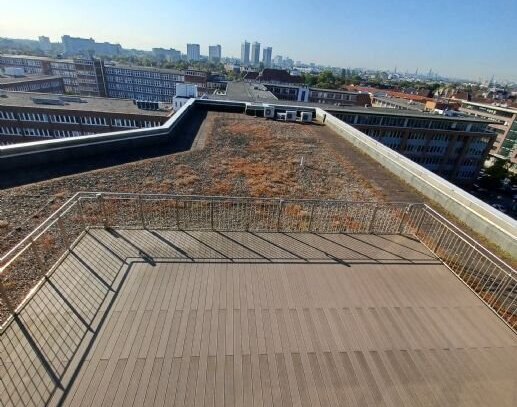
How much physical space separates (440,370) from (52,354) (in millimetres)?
7044

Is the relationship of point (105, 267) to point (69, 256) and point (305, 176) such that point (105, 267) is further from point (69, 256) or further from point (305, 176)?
point (305, 176)

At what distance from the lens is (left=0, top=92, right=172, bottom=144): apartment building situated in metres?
35.4

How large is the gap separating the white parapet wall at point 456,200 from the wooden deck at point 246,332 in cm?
344

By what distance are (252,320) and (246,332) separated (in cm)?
33

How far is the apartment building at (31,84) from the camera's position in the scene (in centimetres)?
6494

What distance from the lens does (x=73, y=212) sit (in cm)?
923

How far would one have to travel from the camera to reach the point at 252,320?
226 inches

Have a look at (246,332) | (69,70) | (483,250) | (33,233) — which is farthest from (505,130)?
(69,70)

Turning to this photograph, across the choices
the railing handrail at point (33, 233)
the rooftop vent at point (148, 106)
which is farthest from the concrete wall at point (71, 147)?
the rooftop vent at point (148, 106)

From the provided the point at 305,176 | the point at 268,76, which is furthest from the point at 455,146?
the point at 268,76

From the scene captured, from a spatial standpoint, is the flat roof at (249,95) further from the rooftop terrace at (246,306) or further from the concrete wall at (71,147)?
the rooftop terrace at (246,306)

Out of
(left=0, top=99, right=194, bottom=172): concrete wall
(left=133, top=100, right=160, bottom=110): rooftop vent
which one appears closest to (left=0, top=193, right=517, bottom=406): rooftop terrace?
(left=0, top=99, right=194, bottom=172): concrete wall

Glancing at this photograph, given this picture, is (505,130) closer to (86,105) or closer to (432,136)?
(432,136)

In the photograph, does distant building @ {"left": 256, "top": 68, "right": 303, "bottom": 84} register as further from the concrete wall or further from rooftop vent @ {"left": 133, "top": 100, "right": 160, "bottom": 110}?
the concrete wall
